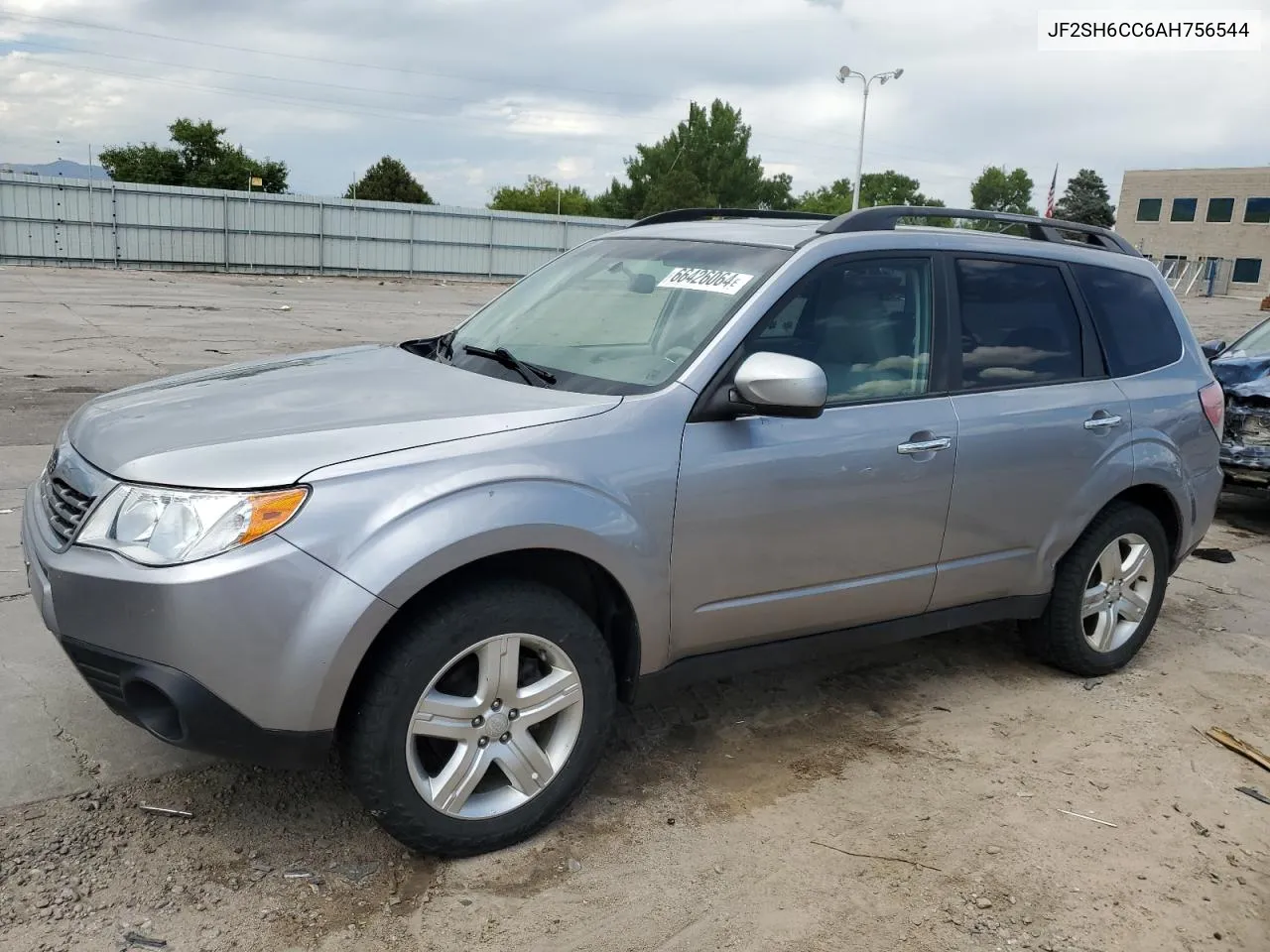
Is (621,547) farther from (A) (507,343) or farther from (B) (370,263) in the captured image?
(B) (370,263)

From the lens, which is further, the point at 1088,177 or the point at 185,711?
the point at 1088,177

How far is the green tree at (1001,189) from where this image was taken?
123 meters

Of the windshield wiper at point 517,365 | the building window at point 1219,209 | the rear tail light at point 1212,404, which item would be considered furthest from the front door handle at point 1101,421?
the building window at point 1219,209

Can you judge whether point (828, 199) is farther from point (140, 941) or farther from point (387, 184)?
point (140, 941)

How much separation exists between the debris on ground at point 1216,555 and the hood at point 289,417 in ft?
17.2

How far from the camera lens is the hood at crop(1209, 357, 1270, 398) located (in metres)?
7.66

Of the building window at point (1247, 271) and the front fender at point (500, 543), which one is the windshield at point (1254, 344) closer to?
the front fender at point (500, 543)

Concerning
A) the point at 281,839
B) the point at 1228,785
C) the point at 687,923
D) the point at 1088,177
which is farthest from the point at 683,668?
the point at 1088,177

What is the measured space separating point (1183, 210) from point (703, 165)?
111 feet

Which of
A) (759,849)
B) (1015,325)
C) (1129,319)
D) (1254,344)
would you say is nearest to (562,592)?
(759,849)

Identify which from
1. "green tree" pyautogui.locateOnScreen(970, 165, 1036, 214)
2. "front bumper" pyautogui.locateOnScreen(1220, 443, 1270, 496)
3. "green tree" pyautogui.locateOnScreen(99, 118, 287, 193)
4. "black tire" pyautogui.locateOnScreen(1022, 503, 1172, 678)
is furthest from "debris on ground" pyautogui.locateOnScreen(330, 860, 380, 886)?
"green tree" pyautogui.locateOnScreen(970, 165, 1036, 214)

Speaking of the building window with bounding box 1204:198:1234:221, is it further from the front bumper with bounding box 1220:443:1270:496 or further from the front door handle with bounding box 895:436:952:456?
the front door handle with bounding box 895:436:952:456

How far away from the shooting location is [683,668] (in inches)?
134

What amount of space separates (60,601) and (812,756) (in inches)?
95.4
